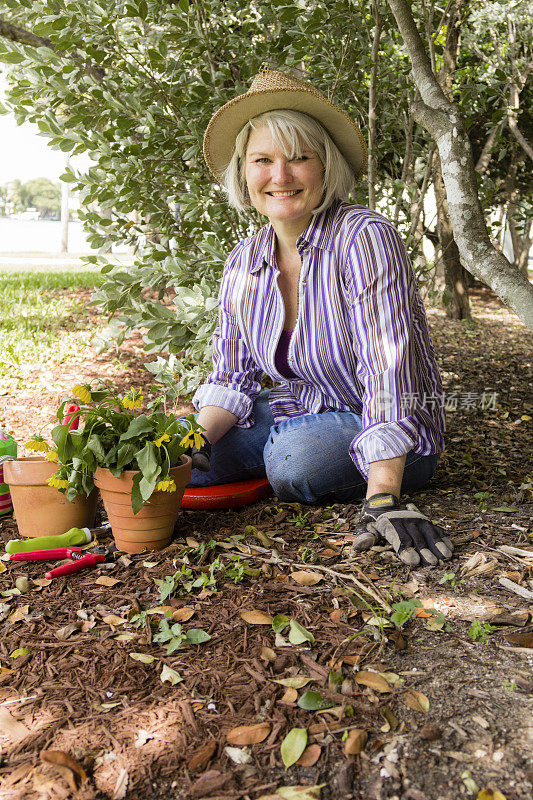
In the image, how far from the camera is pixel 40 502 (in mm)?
2521

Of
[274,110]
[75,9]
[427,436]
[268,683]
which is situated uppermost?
[75,9]

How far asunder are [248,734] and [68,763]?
1.27 ft

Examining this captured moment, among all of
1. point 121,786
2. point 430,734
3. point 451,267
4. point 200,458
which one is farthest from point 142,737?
point 451,267

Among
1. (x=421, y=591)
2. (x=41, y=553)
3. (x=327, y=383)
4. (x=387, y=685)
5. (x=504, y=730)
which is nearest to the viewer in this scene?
(x=504, y=730)

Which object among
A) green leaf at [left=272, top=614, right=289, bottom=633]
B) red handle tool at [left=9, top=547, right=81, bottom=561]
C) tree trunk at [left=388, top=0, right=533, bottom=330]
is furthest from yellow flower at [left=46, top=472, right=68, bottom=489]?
tree trunk at [left=388, top=0, right=533, bottom=330]

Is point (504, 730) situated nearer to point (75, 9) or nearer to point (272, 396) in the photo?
point (272, 396)

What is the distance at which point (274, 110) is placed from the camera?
105 inches

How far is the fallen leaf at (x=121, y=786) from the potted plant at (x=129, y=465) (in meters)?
0.92

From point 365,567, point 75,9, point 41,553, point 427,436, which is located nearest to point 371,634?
point 365,567

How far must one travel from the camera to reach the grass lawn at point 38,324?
5441 mm

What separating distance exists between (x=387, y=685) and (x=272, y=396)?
1.65 m

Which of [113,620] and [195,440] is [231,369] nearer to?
[195,440]

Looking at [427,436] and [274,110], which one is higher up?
[274,110]

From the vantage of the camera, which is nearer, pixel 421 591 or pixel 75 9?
pixel 421 591
